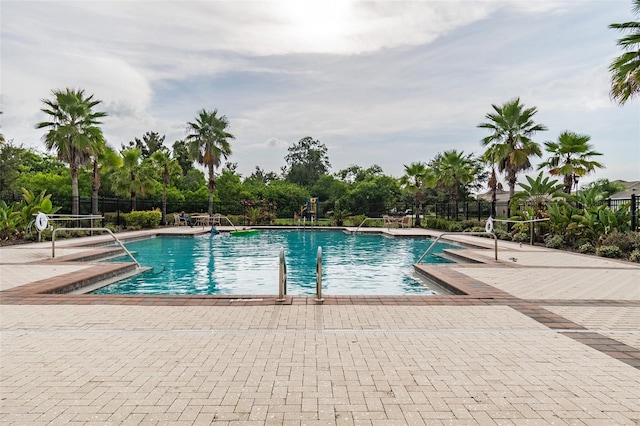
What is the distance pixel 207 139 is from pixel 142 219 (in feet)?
24.7

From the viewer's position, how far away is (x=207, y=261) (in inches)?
475

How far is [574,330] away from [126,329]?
482cm

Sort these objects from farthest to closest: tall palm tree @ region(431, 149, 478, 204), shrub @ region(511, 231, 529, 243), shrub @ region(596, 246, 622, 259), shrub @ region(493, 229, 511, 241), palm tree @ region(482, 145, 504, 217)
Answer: tall palm tree @ region(431, 149, 478, 204) < palm tree @ region(482, 145, 504, 217) < shrub @ region(493, 229, 511, 241) < shrub @ region(511, 231, 529, 243) < shrub @ region(596, 246, 622, 259)

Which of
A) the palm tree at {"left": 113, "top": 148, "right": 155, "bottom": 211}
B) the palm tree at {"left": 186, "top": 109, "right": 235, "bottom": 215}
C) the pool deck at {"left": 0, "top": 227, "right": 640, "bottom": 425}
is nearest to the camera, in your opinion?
the pool deck at {"left": 0, "top": 227, "right": 640, "bottom": 425}

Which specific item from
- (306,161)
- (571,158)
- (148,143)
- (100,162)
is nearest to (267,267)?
(100,162)

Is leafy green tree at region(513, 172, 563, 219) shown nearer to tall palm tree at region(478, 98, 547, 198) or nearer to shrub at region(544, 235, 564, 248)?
shrub at region(544, 235, 564, 248)

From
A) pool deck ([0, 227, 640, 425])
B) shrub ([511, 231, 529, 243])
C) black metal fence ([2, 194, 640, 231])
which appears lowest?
pool deck ([0, 227, 640, 425])

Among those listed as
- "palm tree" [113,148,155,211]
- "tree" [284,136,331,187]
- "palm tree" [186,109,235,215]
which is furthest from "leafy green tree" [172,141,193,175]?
"palm tree" [113,148,155,211]

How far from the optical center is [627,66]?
425 inches

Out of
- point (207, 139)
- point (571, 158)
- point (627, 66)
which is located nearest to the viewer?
point (627, 66)

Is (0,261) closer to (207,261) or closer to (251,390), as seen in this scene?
(207,261)

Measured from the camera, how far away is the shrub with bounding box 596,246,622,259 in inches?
430

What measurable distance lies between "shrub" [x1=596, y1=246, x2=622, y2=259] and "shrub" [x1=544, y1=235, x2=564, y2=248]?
1993mm

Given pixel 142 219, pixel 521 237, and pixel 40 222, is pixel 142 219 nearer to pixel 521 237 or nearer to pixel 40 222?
pixel 40 222
